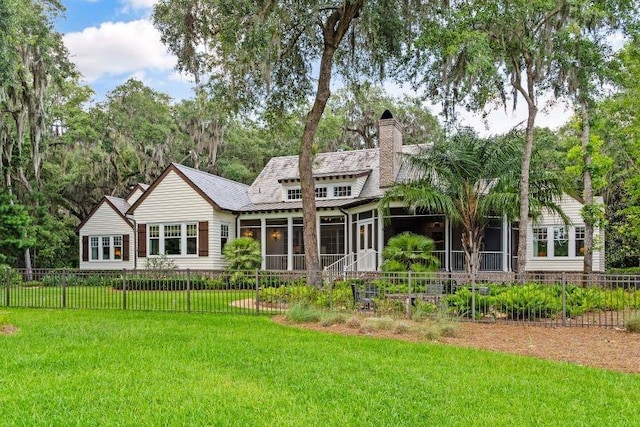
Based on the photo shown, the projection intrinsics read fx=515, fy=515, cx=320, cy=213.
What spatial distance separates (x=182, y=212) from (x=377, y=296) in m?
12.7

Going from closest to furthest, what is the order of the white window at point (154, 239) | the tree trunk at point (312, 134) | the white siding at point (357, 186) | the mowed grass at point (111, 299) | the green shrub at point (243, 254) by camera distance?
1. the mowed grass at point (111, 299)
2. the tree trunk at point (312, 134)
3. the green shrub at point (243, 254)
4. the white siding at point (357, 186)
5. the white window at point (154, 239)

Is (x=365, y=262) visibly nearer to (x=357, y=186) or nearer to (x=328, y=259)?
(x=328, y=259)

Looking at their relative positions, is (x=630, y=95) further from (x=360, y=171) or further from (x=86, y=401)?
(x=86, y=401)

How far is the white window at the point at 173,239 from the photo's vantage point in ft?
71.3

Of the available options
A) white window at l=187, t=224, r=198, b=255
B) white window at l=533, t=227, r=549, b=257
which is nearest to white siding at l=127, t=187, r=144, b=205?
white window at l=187, t=224, r=198, b=255

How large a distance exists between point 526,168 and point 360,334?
7307 millimetres

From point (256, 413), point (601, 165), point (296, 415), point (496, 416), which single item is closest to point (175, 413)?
point (256, 413)

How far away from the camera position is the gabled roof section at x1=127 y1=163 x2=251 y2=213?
21469mm

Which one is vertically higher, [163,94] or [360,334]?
[163,94]

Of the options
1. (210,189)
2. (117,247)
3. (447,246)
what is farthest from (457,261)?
(117,247)

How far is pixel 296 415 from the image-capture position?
4.36m

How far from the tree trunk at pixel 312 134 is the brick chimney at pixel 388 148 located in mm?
6285

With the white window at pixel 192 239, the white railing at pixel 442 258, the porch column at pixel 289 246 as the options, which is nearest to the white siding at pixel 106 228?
the white window at pixel 192 239

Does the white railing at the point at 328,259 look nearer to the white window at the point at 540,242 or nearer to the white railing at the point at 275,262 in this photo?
the white railing at the point at 275,262
